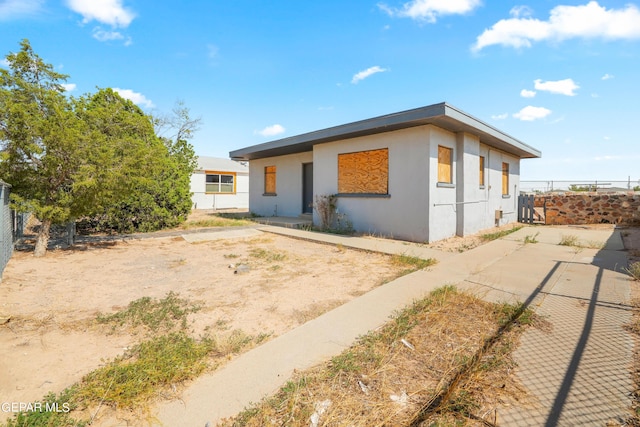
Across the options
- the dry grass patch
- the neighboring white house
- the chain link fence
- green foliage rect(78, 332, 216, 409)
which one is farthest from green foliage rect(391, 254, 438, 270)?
the chain link fence

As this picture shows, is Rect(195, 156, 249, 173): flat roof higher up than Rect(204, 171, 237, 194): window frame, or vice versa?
Rect(195, 156, 249, 173): flat roof

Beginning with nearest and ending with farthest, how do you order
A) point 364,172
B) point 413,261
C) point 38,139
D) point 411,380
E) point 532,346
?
point 411,380
point 532,346
point 38,139
point 413,261
point 364,172

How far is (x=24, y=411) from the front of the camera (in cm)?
185

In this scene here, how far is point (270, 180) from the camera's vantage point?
14234 mm

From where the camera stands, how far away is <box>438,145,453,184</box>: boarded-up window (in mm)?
8121

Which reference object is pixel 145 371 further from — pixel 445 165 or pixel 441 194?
pixel 445 165

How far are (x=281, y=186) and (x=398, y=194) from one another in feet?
21.6

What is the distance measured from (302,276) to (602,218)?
13.8 m

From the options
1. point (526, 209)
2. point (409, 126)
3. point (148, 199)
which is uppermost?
point (409, 126)

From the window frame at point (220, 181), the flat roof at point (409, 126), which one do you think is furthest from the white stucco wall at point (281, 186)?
the window frame at point (220, 181)

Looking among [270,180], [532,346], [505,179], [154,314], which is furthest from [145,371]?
[505,179]

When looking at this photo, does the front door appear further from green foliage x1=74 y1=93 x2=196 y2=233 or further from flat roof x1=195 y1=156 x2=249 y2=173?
flat roof x1=195 y1=156 x2=249 y2=173

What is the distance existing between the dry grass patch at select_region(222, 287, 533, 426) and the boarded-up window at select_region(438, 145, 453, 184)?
5636mm

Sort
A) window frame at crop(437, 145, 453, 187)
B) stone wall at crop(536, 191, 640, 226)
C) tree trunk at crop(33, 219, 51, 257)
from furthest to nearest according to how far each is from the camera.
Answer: stone wall at crop(536, 191, 640, 226) → window frame at crop(437, 145, 453, 187) → tree trunk at crop(33, 219, 51, 257)
